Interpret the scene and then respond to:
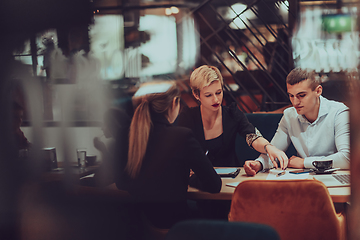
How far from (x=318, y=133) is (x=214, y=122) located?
2.26 feet

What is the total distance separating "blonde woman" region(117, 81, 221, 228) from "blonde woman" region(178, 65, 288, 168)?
1.91 ft

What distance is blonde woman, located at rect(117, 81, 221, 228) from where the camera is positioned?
5.05 ft

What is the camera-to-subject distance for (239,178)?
1.76 metres

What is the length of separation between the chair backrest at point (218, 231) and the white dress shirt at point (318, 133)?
39.8 inches

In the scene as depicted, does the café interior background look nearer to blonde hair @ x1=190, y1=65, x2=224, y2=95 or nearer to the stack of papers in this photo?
blonde hair @ x1=190, y1=65, x2=224, y2=95

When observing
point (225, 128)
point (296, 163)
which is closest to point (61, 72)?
point (225, 128)

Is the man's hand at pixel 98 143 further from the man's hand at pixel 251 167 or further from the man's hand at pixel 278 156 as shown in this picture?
the man's hand at pixel 278 156

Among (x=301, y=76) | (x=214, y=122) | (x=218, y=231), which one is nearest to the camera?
(x=218, y=231)

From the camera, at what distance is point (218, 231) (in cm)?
96

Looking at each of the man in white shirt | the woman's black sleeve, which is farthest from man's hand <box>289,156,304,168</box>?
the woman's black sleeve

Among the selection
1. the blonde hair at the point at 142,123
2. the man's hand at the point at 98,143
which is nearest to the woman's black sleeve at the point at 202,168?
the blonde hair at the point at 142,123

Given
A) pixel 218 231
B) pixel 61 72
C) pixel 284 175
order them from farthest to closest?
pixel 61 72, pixel 284 175, pixel 218 231

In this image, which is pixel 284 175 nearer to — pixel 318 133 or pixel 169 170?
pixel 318 133

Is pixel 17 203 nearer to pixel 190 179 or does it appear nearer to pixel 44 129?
pixel 44 129
